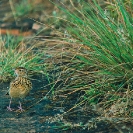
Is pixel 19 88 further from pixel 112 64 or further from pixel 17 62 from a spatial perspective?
pixel 17 62

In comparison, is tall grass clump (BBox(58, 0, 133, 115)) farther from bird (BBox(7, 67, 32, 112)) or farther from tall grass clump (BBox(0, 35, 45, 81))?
tall grass clump (BBox(0, 35, 45, 81))

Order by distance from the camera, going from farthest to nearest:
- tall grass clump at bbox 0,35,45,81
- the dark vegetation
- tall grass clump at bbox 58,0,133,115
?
tall grass clump at bbox 0,35,45,81
tall grass clump at bbox 58,0,133,115
the dark vegetation

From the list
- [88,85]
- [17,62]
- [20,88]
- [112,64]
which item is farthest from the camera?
[17,62]

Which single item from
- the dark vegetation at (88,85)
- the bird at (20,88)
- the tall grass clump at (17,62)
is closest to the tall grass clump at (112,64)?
the dark vegetation at (88,85)

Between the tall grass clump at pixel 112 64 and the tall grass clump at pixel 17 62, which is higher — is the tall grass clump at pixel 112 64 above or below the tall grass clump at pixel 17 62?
above

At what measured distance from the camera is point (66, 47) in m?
6.90

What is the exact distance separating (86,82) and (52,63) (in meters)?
1.03

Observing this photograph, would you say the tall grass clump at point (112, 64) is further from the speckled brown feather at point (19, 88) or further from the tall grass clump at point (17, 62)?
the tall grass clump at point (17, 62)

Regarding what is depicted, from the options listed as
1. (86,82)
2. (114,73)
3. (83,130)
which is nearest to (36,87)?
(86,82)

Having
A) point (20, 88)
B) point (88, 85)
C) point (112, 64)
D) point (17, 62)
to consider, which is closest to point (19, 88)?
point (20, 88)

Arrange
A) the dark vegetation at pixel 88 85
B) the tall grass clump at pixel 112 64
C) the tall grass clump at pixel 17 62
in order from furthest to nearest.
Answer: the tall grass clump at pixel 17 62 < the tall grass clump at pixel 112 64 < the dark vegetation at pixel 88 85

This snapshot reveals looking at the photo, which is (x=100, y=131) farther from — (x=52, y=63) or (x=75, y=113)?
(x=52, y=63)

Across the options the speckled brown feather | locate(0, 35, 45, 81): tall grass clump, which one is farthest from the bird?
locate(0, 35, 45, 81): tall grass clump

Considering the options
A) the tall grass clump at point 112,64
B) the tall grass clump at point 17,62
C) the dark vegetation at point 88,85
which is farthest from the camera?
the tall grass clump at point 17,62
